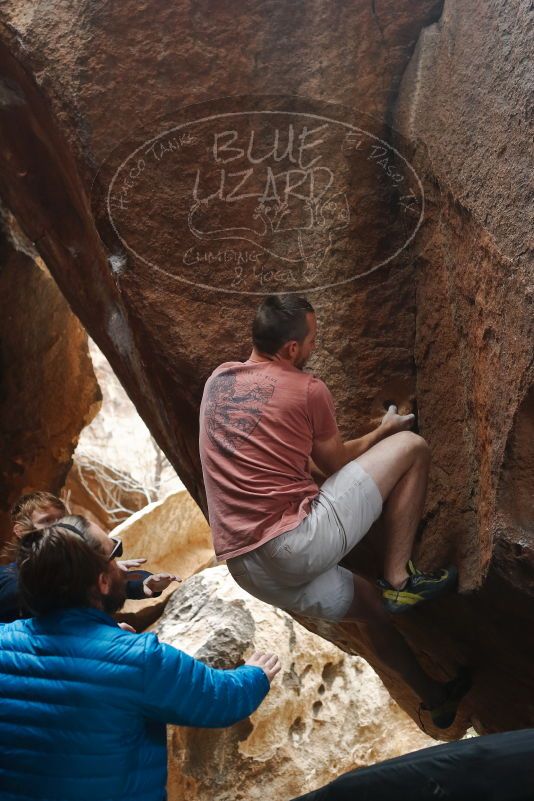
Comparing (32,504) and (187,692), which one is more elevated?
(32,504)

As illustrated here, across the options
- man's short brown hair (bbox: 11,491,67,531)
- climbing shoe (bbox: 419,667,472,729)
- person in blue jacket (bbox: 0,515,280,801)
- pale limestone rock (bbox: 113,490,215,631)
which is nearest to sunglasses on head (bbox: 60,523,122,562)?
person in blue jacket (bbox: 0,515,280,801)

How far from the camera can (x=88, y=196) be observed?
431 cm

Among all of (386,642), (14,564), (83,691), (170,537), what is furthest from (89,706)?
(170,537)

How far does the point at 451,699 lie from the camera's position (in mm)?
4027

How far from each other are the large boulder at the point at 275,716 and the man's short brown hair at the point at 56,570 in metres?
3.86

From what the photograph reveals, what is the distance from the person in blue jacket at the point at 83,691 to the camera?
246cm

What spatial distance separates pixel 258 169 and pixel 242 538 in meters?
1.75

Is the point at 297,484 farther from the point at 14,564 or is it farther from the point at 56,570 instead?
the point at 14,564

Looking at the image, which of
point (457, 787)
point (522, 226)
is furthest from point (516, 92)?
point (457, 787)

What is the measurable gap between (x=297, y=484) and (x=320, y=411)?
0.29m

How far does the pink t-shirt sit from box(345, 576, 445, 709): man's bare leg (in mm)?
555

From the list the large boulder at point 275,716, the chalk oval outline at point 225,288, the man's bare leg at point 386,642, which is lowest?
the large boulder at point 275,716

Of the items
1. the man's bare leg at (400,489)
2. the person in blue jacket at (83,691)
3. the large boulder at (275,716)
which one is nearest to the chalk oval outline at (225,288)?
the man's bare leg at (400,489)

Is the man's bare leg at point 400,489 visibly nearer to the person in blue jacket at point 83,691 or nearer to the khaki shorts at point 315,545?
the khaki shorts at point 315,545
